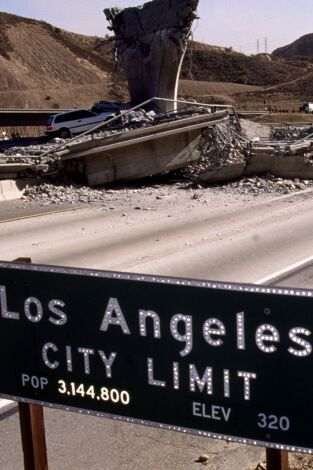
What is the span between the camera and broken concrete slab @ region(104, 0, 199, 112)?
1297 inches

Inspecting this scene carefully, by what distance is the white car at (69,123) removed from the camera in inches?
1362

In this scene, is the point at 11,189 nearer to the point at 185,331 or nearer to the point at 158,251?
the point at 158,251

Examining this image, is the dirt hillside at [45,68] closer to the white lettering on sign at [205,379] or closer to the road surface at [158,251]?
the road surface at [158,251]

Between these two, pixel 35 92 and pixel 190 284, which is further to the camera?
pixel 35 92

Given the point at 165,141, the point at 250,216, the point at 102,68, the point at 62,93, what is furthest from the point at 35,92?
the point at 250,216

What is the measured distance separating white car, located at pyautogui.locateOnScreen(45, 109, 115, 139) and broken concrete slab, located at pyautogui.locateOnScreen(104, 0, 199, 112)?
245cm

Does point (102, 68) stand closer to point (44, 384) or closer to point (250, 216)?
point (250, 216)

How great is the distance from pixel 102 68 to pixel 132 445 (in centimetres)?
9008

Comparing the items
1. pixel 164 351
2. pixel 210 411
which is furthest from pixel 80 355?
pixel 210 411

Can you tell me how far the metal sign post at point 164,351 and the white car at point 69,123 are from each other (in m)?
31.5

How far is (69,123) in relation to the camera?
3475cm

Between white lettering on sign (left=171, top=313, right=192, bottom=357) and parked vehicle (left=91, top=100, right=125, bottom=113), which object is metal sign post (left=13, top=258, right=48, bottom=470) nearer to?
white lettering on sign (left=171, top=313, right=192, bottom=357)

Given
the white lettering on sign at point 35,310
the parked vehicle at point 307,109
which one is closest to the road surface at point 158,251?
the white lettering on sign at point 35,310

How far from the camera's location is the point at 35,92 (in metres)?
74.5
